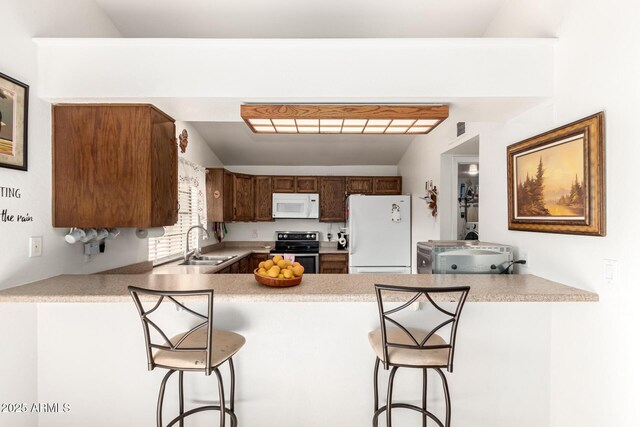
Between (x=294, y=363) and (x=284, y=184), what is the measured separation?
11.5 ft

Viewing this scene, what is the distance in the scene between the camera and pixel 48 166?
2.06 metres

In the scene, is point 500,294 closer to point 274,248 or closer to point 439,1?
point 439,1

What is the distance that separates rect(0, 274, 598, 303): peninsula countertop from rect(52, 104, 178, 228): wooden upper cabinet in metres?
0.39

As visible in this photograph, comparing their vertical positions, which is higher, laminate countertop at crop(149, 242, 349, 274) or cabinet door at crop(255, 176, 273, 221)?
cabinet door at crop(255, 176, 273, 221)

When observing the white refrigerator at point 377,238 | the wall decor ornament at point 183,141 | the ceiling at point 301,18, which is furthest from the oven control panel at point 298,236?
the ceiling at point 301,18

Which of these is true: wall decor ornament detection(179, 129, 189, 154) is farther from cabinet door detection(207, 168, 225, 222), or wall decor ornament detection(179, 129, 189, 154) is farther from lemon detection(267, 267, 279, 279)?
lemon detection(267, 267, 279, 279)

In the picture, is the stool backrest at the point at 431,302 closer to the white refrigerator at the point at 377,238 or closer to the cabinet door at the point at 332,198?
the white refrigerator at the point at 377,238

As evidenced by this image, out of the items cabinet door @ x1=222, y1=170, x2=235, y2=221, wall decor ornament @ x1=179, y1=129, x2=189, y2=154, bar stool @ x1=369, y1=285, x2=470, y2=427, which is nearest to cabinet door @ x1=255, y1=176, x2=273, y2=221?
cabinet door @ x1=222, y1=170, x2=235, y2=221

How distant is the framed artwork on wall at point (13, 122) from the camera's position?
5.67 ft

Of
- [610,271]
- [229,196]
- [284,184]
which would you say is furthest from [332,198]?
[610,271]

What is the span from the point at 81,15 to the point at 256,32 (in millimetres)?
1166

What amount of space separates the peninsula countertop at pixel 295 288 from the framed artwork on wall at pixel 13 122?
67 cm

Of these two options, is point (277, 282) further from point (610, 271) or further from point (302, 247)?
point (302, 247)

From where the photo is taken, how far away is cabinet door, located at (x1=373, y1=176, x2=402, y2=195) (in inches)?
206
